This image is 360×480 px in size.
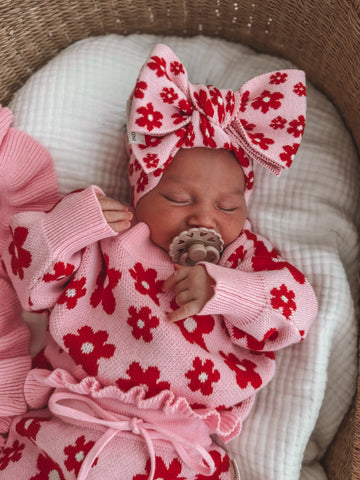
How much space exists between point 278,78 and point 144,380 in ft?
2.54

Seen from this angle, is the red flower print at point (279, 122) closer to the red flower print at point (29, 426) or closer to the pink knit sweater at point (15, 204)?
the pink knit sweater at point (15, 204)

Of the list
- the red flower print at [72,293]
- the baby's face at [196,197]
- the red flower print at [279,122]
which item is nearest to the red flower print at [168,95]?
the baby's face at [196,197]

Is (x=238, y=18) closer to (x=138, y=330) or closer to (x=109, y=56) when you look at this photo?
(x=109, y=56)

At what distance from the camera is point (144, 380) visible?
44.4 inches

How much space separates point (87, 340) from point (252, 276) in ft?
1.33

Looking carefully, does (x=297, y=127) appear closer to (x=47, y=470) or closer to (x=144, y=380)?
(x=144, y=380)

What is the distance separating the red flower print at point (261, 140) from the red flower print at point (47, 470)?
86cm

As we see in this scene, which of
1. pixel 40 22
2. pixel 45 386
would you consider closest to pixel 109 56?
pixel 40 22

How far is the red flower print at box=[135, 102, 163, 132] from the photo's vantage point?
115 cm

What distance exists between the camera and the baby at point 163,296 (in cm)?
112

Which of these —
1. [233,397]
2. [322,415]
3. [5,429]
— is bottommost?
[5,429]

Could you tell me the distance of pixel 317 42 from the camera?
4.51ft

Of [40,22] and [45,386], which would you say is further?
[40,22]

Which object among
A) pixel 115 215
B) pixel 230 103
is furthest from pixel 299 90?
pixel 115 215
